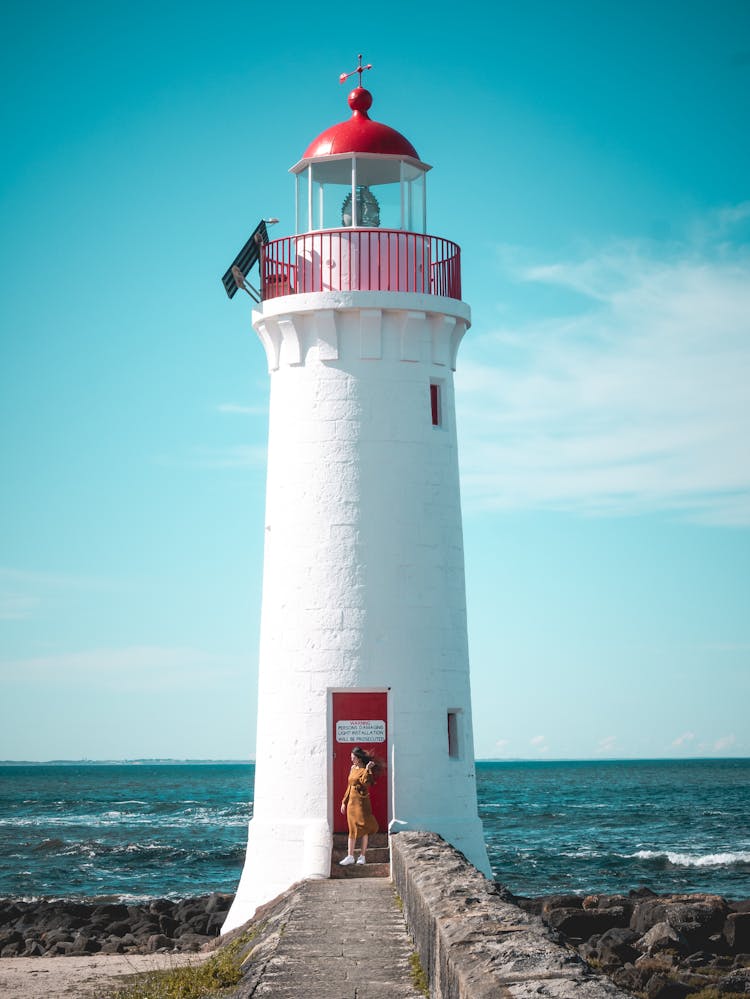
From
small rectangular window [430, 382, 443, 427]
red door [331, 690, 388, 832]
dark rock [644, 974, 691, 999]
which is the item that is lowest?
dark rock [644, 974, 691, 999]

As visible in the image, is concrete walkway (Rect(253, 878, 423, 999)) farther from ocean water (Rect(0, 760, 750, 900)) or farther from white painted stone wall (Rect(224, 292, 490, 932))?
ocean water (Rect(0, 760, 750, 900))

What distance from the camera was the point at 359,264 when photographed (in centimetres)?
1455

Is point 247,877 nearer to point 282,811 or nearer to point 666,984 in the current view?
point 282,811

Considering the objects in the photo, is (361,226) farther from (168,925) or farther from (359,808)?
(168,925)

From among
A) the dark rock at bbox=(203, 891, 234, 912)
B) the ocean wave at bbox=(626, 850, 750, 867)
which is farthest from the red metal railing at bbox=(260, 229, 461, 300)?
the ocean wave at bbox=(626, 850, 750, 867)

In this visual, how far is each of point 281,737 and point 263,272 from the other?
524 cm

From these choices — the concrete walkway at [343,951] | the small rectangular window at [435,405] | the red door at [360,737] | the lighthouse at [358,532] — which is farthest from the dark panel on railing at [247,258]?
the concrete walkway at [343,951]

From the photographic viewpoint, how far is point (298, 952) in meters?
9.41

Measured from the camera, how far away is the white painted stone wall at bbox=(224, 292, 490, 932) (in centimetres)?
1386

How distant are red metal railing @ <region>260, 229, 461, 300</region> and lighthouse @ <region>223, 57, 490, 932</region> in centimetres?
2

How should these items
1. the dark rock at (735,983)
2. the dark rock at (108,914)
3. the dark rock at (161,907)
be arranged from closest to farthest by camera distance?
the dark rock at (735,983) < the dark rock at (108,914) < the dark rock at (161,907)

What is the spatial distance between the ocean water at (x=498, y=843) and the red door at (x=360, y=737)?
13330 mm

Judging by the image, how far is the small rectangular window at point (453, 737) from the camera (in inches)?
563

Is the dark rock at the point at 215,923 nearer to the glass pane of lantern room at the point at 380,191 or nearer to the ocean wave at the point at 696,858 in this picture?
the glass pane of lantern room at the point at 380,191
